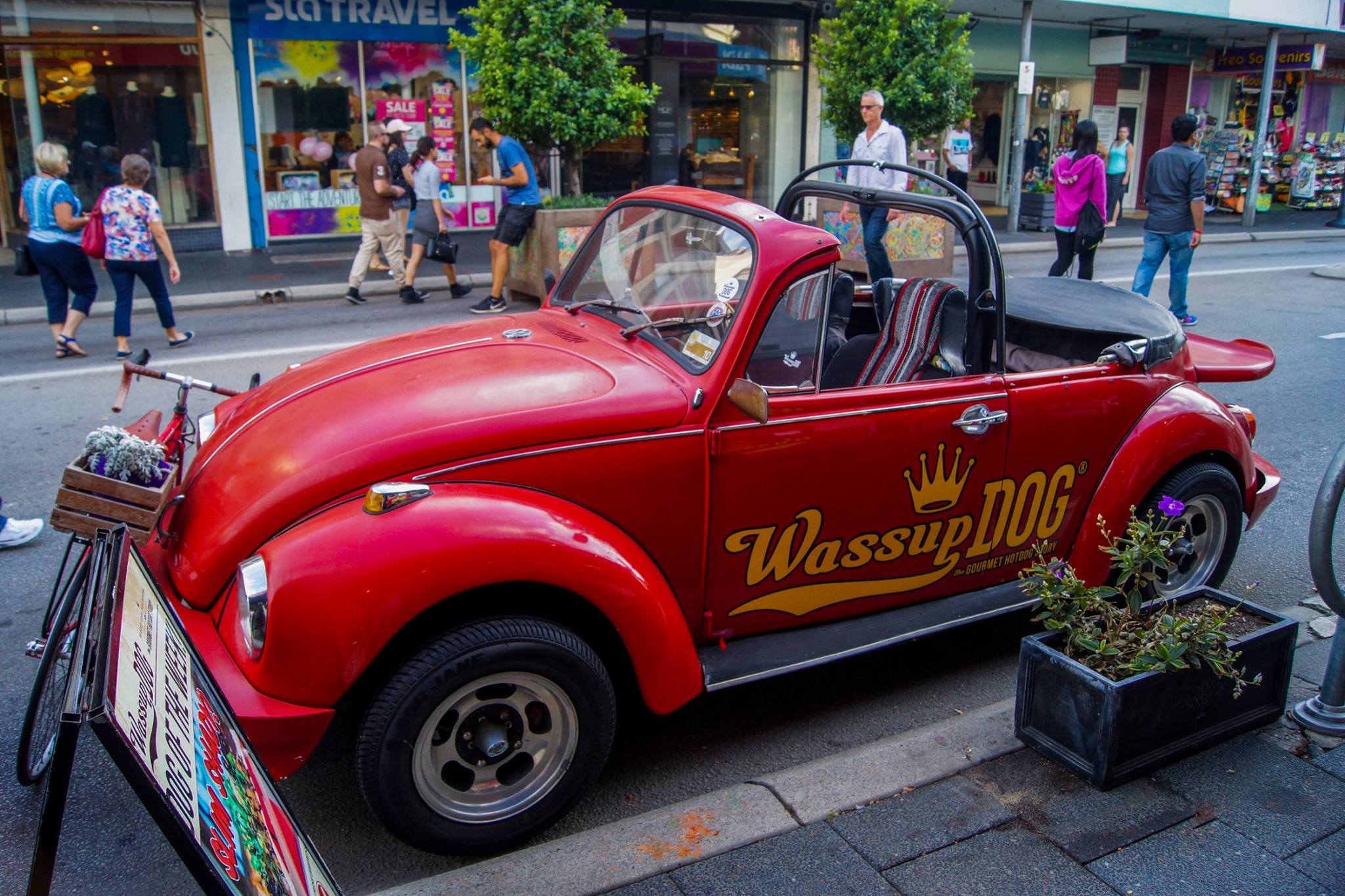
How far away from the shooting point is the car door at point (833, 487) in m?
3.38

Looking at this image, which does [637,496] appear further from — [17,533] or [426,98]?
[426,98]

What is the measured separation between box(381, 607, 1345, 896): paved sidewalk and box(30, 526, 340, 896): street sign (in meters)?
0.82

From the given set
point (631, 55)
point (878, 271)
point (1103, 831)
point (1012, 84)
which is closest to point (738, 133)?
point (631, 55)

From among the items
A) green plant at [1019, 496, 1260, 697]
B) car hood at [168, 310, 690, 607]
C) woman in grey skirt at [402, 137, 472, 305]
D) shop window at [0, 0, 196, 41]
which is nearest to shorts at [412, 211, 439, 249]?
woman in grey skirt at [402, 137, 472, 305]

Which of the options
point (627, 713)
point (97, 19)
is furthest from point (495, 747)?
point (97, 19)

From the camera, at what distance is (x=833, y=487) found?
3514 millimetres

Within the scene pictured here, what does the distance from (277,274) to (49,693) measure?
460 inches

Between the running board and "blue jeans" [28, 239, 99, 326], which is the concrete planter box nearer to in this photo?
"blue jeans" [28, 239, 99, 326]

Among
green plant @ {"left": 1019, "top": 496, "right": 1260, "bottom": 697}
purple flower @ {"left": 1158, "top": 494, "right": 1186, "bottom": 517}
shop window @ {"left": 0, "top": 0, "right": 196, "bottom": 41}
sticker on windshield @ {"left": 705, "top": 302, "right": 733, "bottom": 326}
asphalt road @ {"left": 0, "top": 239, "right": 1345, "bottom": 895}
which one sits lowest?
asphalt road @ {"left": 0, "top": 239, "right": 1345, "bottom": 895}

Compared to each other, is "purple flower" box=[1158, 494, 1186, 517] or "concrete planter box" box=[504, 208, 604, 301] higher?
"concrete planter box" box=[504, 208, 604, 301]

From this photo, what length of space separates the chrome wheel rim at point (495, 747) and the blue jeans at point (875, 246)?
10.8ft

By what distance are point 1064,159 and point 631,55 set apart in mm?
9386

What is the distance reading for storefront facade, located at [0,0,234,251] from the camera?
1481cm

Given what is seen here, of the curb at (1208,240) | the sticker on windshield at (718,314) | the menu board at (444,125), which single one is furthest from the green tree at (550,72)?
the sticker on windshield at (718,314)
